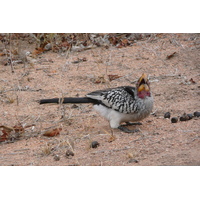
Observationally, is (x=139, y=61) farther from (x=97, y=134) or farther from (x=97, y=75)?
(x=97, y=134)

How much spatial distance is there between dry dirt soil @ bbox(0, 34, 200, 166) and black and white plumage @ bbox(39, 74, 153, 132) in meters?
0.18

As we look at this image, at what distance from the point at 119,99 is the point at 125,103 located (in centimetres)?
10

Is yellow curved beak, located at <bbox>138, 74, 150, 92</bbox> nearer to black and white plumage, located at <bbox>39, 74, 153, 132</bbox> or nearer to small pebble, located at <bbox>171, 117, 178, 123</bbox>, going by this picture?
black and white plumage, located at <bbox>39, 74, 153, 132</bbox>

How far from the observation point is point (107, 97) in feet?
14.7

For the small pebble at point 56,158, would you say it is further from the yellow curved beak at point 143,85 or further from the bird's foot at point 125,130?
the yellow curved beak at point 143,85

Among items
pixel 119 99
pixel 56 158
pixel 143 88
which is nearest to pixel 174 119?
pixel 143 88

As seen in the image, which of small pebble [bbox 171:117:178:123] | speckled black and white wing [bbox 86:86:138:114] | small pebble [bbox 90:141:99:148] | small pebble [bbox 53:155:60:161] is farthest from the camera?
small pebble [bbox 171:117:178:123]

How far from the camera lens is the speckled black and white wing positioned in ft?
14.1

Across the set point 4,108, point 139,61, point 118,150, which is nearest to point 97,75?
point 139,61

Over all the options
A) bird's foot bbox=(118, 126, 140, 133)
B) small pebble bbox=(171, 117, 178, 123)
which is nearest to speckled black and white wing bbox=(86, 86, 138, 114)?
bird's foot bbox=(118, 126, 140, 133)

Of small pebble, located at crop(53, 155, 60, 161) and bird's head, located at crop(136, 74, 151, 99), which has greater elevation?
bird's head, located at crop(136, 74, 151, 99)

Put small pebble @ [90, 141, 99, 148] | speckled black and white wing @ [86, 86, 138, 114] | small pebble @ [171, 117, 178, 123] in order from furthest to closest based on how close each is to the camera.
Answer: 1. small pebble @ [171, 117, 178, 123]
2. speckled black and white wing @ [86, 86, 138, 114]
3. small pebble @ [90, 141, 99, 148]

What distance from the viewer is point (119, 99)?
439 centimetres

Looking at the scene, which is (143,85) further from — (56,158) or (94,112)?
(56,158)
